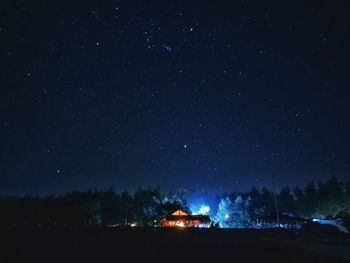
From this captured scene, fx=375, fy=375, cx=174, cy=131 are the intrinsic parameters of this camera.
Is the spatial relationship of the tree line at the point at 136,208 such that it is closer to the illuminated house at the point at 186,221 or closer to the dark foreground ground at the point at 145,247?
the illuminated house at the point at 186,221

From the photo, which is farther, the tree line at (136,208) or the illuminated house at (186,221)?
the illuminated house at (186,221)

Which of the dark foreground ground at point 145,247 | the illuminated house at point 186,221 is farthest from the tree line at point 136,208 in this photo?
the dark foreground ground at point 145,247

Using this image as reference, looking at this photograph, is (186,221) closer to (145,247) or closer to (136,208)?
(136,208)

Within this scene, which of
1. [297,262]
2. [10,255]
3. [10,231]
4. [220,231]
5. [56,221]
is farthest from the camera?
[56,221]

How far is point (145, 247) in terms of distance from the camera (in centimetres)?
2255

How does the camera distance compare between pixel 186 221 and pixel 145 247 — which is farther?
pixel 186 221

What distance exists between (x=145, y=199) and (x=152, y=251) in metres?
54.5

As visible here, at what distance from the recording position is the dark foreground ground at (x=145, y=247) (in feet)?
59.7

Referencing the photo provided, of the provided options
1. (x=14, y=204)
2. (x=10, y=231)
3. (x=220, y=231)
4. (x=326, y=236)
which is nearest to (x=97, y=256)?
(x=10, y=231)

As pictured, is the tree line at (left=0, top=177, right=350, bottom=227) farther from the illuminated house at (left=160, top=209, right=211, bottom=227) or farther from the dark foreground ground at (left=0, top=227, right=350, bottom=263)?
the dark foreground ground at (left=0, top=227, right=350, bottom=263)

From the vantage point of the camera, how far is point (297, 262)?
55.9ft

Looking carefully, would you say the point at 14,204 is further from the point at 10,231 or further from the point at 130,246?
the point at 130,246

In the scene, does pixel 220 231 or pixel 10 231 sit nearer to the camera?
pixel 10 231

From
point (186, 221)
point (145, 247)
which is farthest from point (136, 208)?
point (145, 247)
